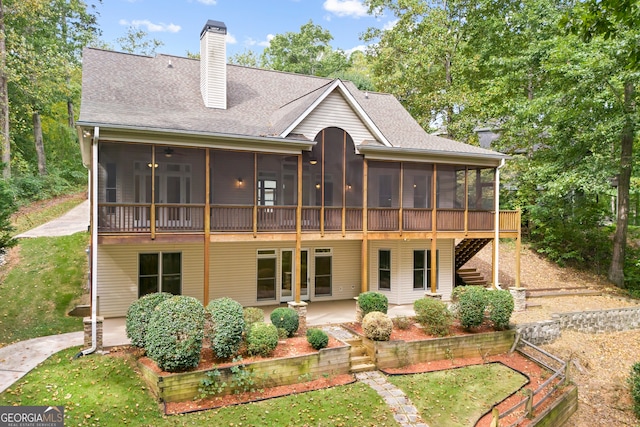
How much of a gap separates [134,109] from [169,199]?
327 cm

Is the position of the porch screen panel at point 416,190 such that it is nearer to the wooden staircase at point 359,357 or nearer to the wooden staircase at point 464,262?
the wooden staircase at point 464,262

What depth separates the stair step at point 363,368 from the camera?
11.2 m

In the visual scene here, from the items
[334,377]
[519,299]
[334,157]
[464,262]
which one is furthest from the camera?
[464,262]

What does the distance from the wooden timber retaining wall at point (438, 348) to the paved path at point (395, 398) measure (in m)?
0.59

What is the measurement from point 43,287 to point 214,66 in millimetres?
10733

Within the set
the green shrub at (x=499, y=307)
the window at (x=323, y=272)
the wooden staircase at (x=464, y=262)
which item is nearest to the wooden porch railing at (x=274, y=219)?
the wooden staircase at (x=464, y=262)

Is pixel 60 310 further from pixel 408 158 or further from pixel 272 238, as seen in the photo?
pixel 408 158

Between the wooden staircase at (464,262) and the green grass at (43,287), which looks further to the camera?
the wooden staircase at (464,262)

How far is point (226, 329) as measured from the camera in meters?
9.88

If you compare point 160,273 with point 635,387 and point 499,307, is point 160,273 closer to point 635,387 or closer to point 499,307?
point 499,307

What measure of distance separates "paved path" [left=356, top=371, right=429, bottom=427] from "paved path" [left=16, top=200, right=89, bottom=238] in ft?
53.7

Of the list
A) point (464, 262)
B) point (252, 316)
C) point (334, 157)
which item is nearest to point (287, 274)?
point (334, 157)

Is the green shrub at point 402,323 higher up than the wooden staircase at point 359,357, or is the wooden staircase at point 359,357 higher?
the green shrub at point 402,323

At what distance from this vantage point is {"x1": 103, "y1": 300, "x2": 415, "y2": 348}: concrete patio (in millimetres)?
11797
